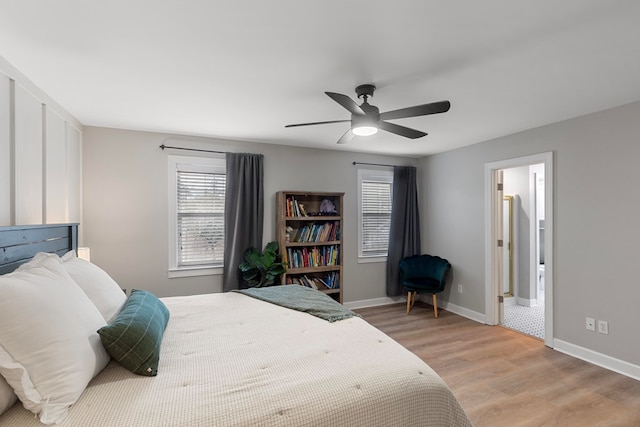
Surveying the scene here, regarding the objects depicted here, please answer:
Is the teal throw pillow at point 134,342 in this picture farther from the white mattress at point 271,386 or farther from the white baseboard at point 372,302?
the white baseboard at point 372,302

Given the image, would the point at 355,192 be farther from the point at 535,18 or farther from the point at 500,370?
the point at 535,18

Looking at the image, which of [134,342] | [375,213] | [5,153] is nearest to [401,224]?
[375,213]

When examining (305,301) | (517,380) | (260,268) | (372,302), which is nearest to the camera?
(305,301)

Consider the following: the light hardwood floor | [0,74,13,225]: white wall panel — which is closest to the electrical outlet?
the light hardwood floor

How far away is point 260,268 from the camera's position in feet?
12.8

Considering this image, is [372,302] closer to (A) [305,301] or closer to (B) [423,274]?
(B) [423,274]

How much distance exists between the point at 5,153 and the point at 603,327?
16.5 feet

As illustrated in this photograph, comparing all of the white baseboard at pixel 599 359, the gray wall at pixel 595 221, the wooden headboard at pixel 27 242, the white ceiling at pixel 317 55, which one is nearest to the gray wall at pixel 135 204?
the white ceiling at pixel 317 55

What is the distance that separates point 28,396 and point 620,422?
11.1 feet

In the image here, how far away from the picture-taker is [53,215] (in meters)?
2.74

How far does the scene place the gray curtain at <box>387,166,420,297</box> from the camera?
501cm

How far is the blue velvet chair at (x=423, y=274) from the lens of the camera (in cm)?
442

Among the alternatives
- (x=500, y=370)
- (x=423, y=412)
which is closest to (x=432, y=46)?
(x=423, y=412)

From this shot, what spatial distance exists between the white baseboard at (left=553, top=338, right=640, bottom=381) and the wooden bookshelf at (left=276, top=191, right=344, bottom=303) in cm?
253
